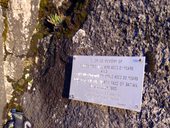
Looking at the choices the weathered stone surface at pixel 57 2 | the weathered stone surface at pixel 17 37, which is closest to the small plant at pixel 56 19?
the weathered stone surface at pixel 57 2

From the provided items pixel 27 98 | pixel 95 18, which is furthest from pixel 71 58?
pixel 27 98

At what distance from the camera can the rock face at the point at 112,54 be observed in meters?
2.06

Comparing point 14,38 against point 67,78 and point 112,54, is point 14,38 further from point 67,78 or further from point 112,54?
point 112,54

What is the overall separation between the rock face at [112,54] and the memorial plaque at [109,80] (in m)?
0.06

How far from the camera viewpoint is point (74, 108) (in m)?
2.44

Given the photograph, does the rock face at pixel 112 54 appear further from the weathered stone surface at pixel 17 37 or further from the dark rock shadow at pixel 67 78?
the weathered stone surface at pixel 17 37

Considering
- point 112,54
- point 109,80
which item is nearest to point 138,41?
point 112,54

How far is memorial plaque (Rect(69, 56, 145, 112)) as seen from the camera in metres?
2.07

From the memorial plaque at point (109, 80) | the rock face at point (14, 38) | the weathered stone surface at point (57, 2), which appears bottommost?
the memorial plaque at point (109, 80)

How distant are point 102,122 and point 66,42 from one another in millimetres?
687

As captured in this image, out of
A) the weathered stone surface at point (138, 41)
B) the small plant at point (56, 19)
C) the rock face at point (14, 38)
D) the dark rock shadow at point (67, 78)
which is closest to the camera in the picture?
the weathered stone surface at point (138, 41)

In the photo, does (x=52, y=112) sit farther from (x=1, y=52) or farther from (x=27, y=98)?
(x=1, y=52)

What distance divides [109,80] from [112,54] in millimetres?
182

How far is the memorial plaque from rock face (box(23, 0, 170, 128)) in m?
0.06
